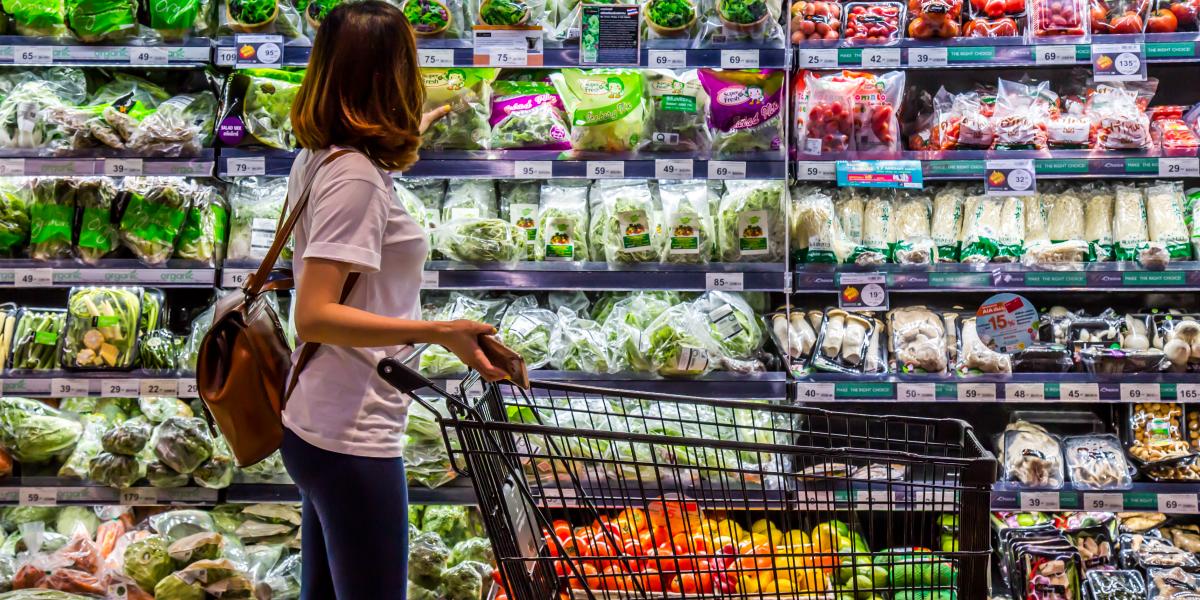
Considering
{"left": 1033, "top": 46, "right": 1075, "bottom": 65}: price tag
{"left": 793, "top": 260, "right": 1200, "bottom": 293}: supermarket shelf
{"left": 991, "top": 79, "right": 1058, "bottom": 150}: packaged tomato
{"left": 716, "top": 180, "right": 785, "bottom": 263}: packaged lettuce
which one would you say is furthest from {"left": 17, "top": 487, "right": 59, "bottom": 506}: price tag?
{"left": 1033, "top": 46, "right": 1075, "bottom": 65}: price tag

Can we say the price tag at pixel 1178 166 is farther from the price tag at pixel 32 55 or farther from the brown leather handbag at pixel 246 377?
the price tag at pixel 32 55

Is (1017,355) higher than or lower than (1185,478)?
higher

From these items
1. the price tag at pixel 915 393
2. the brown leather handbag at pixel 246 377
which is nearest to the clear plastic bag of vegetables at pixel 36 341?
the brown leather handbag at pixel 246 377

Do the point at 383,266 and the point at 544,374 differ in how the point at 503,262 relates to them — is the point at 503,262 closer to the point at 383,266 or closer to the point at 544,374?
the point at 544,374

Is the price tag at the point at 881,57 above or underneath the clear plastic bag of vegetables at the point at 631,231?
above

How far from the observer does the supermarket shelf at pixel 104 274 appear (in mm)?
3029

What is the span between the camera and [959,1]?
3.17 m

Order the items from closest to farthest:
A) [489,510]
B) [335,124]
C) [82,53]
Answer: [489,510]
[335,124]
[82,53]

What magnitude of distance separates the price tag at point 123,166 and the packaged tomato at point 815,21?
81.5 inches

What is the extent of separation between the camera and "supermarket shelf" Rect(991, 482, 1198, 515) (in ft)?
9.95

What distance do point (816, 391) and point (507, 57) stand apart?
1.38 metres

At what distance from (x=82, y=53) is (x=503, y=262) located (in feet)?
4.68

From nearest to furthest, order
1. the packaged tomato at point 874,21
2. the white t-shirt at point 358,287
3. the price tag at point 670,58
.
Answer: the white t-shirt at point 358,287 → the price tag at point 670,58 → the packaged tomato at point 874,21

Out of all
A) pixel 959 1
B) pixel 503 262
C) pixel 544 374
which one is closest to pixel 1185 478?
pixel 959 1
